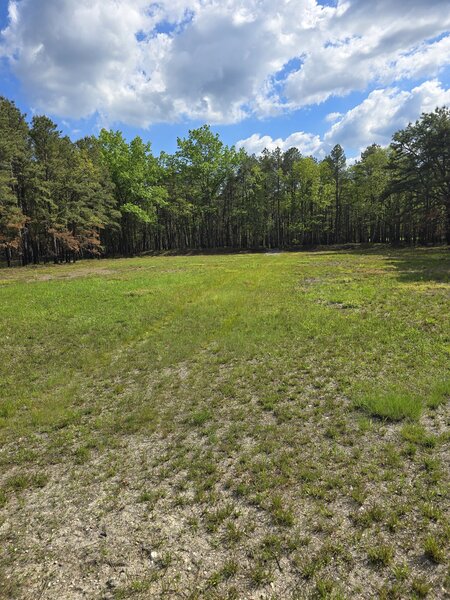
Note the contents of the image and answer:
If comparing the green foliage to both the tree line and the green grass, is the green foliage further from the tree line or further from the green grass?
the tree line

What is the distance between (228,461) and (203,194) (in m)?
69.9

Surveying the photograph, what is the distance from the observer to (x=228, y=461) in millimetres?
6031

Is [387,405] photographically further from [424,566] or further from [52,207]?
[52,207]

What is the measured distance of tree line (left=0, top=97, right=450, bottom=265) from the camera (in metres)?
43.1

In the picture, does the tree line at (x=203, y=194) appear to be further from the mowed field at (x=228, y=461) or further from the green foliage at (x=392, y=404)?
the green foliage at (x=392, y=404)

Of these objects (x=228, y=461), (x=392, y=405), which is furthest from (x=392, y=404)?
(x=228, y=461)

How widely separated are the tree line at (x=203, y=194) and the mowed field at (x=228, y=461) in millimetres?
30574

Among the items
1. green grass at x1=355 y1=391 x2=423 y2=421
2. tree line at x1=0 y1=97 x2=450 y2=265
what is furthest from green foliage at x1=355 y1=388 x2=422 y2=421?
tree line at x1=0 y1=97 x2=450 y2=265

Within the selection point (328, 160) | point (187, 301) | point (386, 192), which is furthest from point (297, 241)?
point (187, 301)

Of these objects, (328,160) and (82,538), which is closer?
(82,538)

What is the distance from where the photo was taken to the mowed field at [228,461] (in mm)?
4012

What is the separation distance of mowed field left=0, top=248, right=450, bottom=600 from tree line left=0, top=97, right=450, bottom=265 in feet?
100

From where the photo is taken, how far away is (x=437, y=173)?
45969mm

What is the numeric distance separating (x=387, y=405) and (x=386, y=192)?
152 ft
